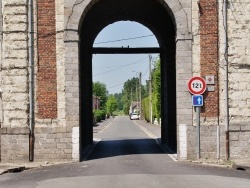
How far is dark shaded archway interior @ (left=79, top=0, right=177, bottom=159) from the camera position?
62.7 ft

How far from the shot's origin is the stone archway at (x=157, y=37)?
1470cm

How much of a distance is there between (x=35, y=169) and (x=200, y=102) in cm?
560

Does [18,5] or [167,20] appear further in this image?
[167,20]

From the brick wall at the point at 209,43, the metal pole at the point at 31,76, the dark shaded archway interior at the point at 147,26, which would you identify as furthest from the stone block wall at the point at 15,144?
the brick wall at the point at 209,43

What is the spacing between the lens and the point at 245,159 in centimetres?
1423

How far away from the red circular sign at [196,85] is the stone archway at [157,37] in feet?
1.28

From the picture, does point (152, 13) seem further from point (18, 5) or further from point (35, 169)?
point (35, 169)

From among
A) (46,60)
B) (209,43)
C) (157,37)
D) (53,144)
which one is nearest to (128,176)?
(53,144)

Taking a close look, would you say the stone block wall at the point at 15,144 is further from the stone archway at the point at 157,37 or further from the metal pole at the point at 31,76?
the stone archway at the point at 157,37

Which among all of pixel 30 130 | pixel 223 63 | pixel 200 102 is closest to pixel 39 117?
pixel 30 130

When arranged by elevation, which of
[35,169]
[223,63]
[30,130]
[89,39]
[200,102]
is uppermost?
[89,39]

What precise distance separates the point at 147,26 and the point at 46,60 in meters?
7.69

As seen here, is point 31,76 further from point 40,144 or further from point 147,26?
point 147,26

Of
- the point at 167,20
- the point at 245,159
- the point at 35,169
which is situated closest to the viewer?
the point at 35,169
